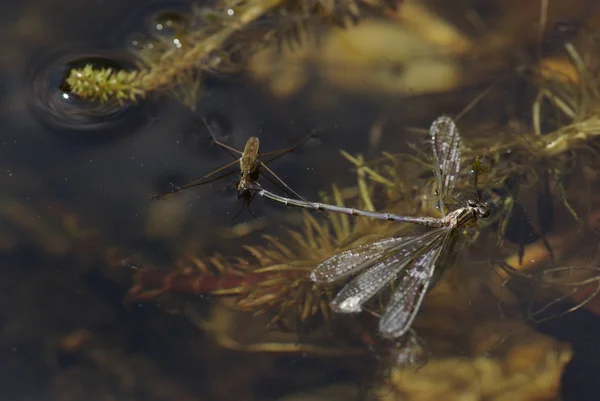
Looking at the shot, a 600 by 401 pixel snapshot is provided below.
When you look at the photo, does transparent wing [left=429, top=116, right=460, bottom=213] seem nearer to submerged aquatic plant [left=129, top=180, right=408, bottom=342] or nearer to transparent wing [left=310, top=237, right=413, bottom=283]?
transparent wing [left=310, top=237, right=413, bottom=283]

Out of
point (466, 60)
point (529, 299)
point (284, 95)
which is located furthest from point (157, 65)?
point (529, 299)

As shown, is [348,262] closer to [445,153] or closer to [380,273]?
[380,273]

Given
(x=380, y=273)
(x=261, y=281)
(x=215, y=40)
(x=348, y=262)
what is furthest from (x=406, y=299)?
(x=215, y=40)

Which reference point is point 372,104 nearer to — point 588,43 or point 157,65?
point 157,65

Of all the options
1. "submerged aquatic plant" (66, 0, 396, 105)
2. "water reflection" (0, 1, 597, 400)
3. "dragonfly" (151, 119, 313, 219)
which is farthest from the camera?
"submerged aquatic plant" (66, 0, 396, 105)

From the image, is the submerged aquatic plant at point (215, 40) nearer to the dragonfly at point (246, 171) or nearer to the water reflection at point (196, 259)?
the water reflection at point (196, 259)

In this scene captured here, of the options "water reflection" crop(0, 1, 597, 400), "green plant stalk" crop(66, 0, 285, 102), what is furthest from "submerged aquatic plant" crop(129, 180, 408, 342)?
"green plant stalk" crop(66, 0, 285, 102)

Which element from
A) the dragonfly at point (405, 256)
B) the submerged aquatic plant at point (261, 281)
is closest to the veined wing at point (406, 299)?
the dragonfly at point (405, 256)
